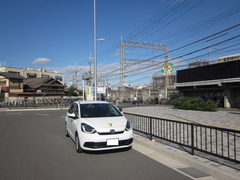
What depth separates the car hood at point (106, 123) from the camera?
565 centimetres

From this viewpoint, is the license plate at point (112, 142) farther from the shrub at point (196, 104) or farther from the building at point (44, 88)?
the building at point (44, 88)

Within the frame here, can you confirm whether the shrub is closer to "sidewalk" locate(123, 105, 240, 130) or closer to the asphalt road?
"sidewalk" locate(123, 105, 240, 130)

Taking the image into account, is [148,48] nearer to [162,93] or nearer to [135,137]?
[162,93]

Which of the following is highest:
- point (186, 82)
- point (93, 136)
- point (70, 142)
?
point (186, 82)

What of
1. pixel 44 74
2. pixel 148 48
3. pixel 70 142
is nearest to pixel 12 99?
pixel 148 48

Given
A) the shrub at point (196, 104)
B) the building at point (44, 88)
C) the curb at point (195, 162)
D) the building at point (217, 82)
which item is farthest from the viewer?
the building at point (44, 88)

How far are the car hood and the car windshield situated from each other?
1.60ft

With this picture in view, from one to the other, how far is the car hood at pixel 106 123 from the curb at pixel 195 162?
1.45 m

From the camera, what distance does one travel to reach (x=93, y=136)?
5477 millimetres

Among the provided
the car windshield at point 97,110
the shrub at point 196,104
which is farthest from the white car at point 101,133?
the shrub at point 196,104

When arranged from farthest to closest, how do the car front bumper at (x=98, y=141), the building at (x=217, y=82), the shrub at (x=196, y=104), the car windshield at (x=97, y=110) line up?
1. the building at (x=217, y=82)
2. the shrub at (x=196, y=104)
3. the car windshield at (x=97, y=110)
4. the car front bumper at (x=98, y=141)

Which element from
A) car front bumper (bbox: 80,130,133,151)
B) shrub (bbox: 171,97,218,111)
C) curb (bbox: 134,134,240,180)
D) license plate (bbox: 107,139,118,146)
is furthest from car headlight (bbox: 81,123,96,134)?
shrub (bbox: 171,97,218,111)

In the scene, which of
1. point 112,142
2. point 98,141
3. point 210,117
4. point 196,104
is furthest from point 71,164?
point 196,104

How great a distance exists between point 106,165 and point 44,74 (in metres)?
81.1
